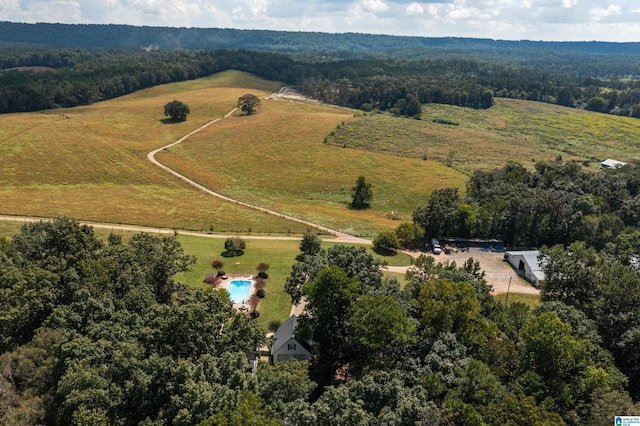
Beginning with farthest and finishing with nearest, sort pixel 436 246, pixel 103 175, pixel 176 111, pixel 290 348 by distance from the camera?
pixel 176 111 → pixel 103 175 → pixel 436 246 → pixel 290 348

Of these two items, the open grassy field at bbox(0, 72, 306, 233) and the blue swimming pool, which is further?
the open grassy field at bbox(0, 72, 306, 233)

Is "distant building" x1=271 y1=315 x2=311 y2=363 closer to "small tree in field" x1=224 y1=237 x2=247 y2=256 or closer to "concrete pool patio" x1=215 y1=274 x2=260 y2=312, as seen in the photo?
"concrete pool patio" x1=215 y1=274 x2=260 y2=312

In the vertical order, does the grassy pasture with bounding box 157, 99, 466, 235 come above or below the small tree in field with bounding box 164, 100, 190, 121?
below

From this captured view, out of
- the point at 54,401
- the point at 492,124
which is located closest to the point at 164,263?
the point at 54,401

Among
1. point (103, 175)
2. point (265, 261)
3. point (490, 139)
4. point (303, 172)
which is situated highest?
point (490, 139)

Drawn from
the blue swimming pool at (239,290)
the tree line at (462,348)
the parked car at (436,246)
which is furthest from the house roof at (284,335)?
the parked car at (436,246)

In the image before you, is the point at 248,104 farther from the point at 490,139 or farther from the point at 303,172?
the point at 490,139

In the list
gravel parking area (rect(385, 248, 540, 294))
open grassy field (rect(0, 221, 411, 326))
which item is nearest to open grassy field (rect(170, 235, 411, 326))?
open grassy field (rect(0, 221, 411, 326))

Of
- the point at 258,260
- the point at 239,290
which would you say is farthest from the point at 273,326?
the point at 258,260
